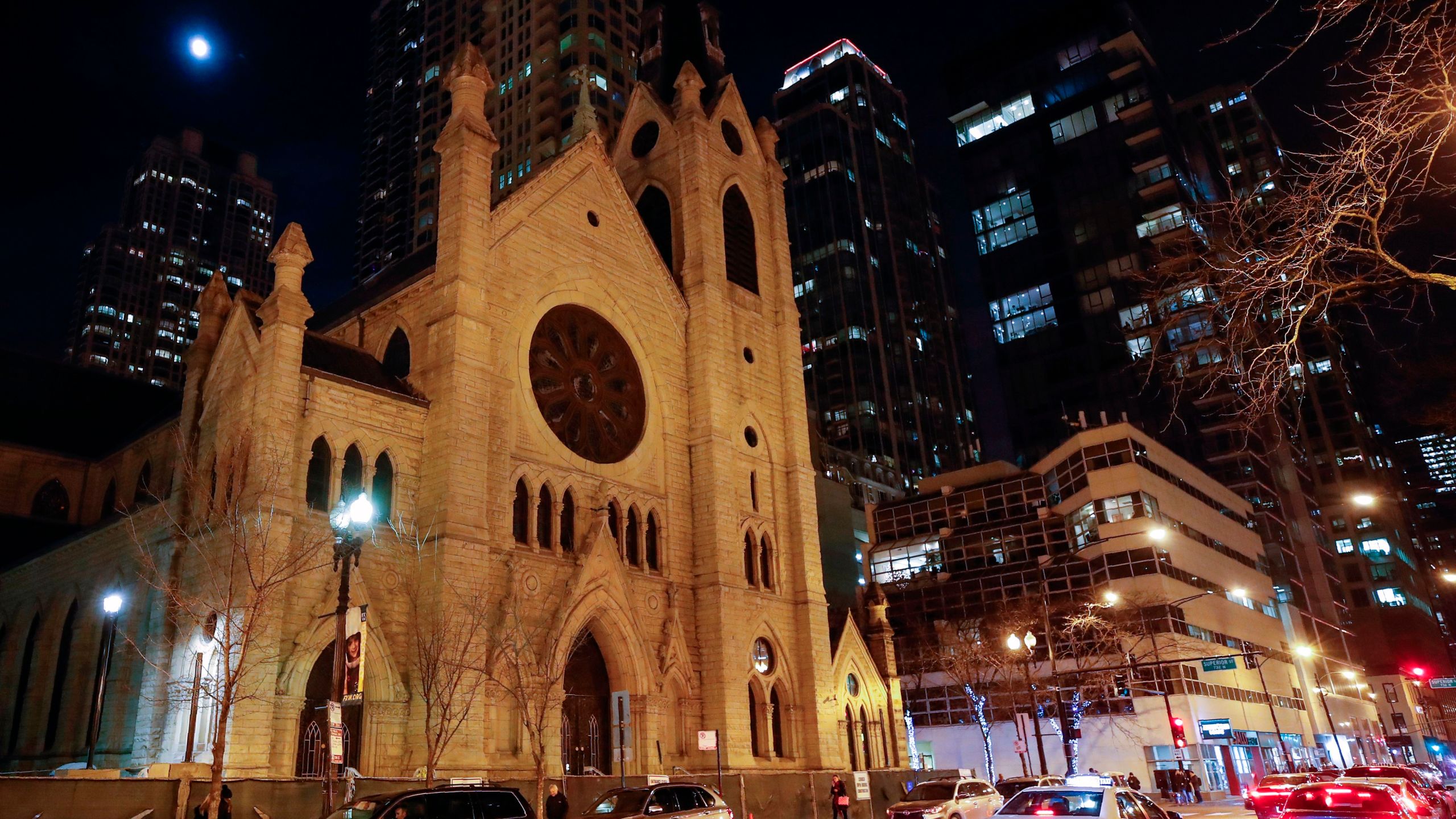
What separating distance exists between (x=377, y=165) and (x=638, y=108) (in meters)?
109

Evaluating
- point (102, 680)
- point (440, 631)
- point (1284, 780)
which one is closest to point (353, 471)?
point (440, 631)

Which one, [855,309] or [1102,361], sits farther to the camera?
[855,309]

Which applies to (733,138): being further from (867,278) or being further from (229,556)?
(867,278)

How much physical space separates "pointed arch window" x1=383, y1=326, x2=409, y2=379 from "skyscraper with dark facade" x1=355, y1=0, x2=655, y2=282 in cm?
2303

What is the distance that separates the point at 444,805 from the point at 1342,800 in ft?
53.3

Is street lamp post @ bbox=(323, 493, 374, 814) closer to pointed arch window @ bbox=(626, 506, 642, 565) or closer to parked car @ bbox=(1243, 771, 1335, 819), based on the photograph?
pointed arch window @ bbox=(626, 506, 642, 565)

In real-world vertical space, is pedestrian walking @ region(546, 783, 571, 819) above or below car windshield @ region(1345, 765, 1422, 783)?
above

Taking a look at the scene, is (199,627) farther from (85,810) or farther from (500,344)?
(500,344)

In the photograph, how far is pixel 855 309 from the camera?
151 metres

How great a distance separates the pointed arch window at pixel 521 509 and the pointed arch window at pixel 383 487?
3843 millimetres

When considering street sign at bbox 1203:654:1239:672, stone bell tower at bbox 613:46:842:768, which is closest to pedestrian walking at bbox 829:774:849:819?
stone bell tower at bbox 613:46:842:768

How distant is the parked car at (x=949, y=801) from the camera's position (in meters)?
25.0

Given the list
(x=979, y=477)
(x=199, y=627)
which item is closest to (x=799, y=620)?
(x=199, y=627)

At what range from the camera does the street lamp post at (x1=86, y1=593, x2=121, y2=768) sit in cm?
2883
